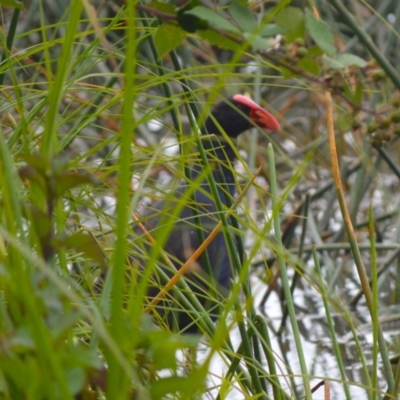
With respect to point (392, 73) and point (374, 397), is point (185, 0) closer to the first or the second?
point (392, 73)

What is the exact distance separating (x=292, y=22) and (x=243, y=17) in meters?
0.04

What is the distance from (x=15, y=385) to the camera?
22.2 inches

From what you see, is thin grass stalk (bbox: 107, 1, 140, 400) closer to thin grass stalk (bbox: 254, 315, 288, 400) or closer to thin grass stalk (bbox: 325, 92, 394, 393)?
thin grass stalk (bbox: 254, 315, 288, 400)

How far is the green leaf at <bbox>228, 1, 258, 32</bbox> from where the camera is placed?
71 centimetres

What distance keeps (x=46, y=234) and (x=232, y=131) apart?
194cm

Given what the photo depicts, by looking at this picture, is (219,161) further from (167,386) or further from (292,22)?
(167,386)

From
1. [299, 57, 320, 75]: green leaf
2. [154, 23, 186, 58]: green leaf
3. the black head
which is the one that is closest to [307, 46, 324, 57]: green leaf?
[299, 57, 320, 75]: green leaf

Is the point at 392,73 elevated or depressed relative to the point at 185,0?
depressed

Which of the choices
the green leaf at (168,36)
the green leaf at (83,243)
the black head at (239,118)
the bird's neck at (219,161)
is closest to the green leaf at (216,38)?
the green leaf at (168,36)

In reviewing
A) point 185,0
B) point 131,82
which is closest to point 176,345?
point 131,82

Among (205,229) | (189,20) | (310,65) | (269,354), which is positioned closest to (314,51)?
(310,65)

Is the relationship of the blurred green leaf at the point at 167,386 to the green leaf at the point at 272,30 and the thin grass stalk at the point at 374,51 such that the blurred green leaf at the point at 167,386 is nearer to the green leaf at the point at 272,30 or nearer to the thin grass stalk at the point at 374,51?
the green leaf at the point at 272,30

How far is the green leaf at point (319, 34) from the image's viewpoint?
0.73 m

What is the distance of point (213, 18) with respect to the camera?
698 millimetres
